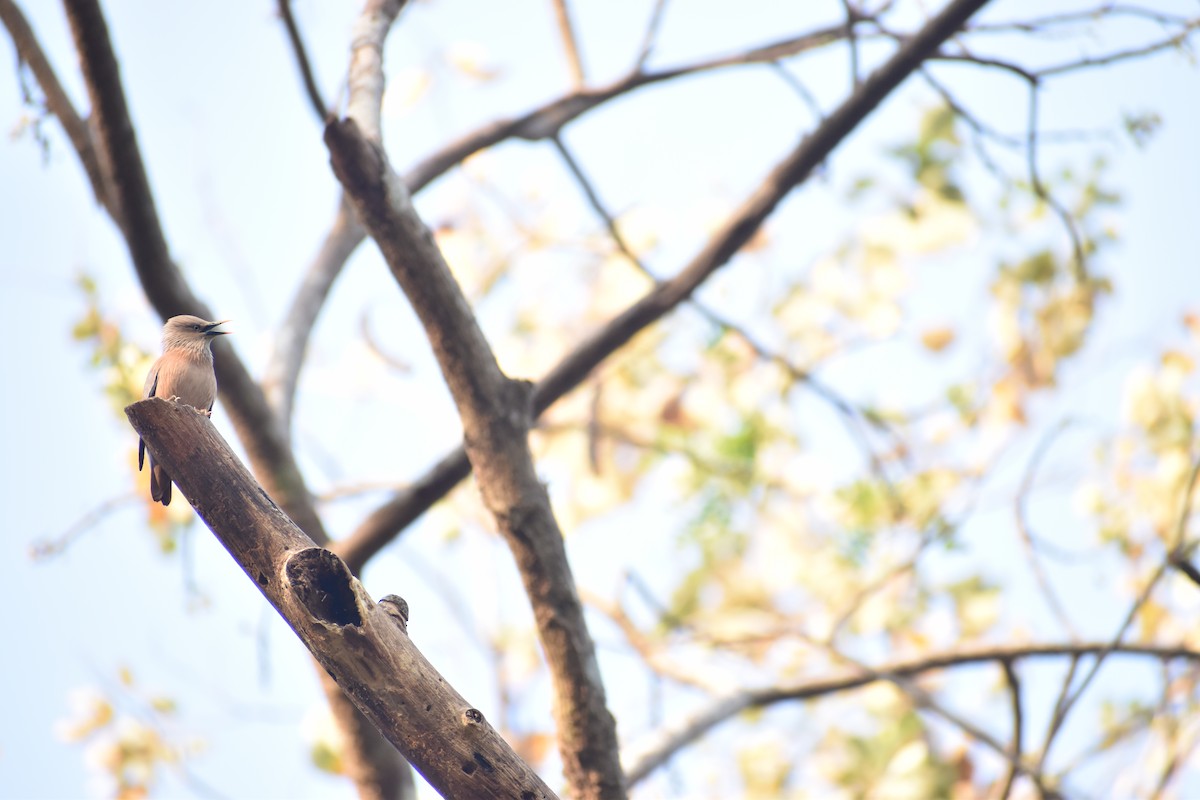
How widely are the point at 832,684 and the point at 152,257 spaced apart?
3168 mm

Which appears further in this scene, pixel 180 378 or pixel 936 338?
pixel 936 338

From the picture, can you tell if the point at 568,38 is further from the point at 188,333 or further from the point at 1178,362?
the point at 1178,362

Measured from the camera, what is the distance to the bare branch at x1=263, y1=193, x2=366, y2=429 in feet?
13.6

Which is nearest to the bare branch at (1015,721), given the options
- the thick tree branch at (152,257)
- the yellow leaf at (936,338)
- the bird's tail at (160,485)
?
the thick tree branch at (152,257)

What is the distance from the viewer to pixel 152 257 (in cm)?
333

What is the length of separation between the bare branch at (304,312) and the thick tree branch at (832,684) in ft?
6.28

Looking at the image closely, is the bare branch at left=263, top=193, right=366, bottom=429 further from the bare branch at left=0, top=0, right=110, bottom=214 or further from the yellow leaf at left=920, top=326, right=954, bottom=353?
the yellow leaf at left=920, top=326, right=954, bottom=353

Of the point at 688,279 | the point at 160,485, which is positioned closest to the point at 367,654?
the point at 160,485

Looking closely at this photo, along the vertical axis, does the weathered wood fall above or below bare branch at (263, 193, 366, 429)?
below

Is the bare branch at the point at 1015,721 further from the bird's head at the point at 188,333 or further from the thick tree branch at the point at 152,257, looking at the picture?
the bird's head at the point at 188,333

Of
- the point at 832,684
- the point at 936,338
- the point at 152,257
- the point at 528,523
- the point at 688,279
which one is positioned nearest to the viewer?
the point at 528,523

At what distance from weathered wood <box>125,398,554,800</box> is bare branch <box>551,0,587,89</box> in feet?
11.5

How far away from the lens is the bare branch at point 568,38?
15.9 feet

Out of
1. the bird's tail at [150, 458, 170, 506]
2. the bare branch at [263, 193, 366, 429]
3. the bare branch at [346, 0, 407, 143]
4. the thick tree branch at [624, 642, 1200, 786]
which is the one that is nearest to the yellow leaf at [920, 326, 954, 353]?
the thick tree branch at [624, 642, 1200, 786]
